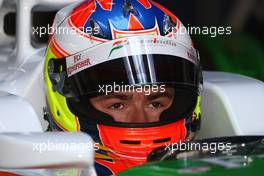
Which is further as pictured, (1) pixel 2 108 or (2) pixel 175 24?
(2) pixel 175 24

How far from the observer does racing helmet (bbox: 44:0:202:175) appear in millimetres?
2836

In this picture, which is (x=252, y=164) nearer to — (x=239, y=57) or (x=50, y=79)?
(x=50, y=79)

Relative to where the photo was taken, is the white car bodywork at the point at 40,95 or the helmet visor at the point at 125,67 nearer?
the white car bodywork at the point at 40,95

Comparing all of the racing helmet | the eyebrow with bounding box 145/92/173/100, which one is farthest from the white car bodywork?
the eyebrow with bounding box 145/92/173/100

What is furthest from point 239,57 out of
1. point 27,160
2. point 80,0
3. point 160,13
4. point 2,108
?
point 27,160

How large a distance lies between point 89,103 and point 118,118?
0.10 metres

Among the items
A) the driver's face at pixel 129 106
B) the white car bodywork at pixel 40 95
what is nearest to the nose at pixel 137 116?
the driver's face at pixel 129 106

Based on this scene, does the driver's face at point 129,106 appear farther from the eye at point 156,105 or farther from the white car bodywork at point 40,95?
the white car bodywork at point 40,95

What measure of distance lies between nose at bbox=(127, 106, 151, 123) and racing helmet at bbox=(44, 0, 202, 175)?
32 millimetres

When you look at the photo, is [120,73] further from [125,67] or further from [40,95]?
[40,95]

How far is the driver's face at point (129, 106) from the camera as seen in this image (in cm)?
288

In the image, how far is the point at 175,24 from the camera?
10.1 feet

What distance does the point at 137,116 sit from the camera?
288cm

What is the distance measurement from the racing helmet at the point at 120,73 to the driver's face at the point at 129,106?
0.03 metres
